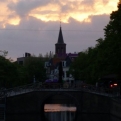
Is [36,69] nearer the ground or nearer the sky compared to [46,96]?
nearer the sky

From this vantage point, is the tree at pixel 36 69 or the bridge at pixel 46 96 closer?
the bridge at pixel 46 96

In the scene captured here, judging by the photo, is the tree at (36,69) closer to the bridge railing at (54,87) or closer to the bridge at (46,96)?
the bridge railing at (54,87)

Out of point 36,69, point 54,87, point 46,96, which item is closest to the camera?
point 46,96

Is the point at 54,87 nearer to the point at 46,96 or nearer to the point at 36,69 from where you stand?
the point at 46,96

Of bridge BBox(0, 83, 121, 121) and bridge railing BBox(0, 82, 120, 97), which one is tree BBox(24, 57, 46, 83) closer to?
bridge railing BBox(0, 82, 120, 97)

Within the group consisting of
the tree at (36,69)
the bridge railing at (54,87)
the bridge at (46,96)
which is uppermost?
the tree at (36,69)

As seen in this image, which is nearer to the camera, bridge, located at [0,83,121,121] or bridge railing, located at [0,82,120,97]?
bridge, located at [0,83,121,121]

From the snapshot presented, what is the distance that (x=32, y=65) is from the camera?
143 m

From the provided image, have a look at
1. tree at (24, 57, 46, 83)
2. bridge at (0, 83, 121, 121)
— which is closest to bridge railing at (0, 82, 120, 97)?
bridge at (0, 83, 121, 121)

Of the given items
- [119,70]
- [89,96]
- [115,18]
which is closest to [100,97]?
[89,96]

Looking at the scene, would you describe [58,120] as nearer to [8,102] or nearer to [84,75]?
[8,102]

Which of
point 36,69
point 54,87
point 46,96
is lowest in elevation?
point 46,96

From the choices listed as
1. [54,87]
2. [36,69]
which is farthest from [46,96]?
[36,69]

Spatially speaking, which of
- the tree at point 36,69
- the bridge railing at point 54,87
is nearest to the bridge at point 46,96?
the bridge railing at point 54,87
